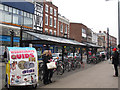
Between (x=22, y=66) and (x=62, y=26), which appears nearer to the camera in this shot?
(x=22, y=66)

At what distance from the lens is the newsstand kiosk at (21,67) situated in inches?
264

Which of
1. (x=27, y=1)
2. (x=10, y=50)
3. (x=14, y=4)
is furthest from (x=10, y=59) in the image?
(x=27, y=1)

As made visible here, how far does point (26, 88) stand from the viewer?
7617 mm

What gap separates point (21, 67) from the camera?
272 inches

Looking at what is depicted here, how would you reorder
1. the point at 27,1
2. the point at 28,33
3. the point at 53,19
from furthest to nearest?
the point at 53,19 → the point at 27,1 → the point at 28,33

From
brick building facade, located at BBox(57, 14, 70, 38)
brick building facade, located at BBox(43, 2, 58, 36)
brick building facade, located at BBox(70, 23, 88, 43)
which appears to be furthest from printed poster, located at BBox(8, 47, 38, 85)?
brick building facade, located at BBox(70, 23, 88, 43)

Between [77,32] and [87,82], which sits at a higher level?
[77,32]

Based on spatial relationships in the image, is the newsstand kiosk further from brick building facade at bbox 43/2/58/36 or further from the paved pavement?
brick building facade at bbox 43/2/58/36

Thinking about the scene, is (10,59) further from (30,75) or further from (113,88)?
(113,88)

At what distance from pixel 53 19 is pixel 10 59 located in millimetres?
28382

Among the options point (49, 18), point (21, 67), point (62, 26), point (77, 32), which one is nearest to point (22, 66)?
point (21, 67)

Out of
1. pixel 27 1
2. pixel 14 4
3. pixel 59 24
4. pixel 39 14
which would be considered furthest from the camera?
pixel 59 24

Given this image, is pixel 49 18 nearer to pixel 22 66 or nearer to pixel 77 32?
pixel 77 32

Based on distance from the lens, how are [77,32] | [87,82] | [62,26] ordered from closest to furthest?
[87,82] → [62,26] → [77,32]
